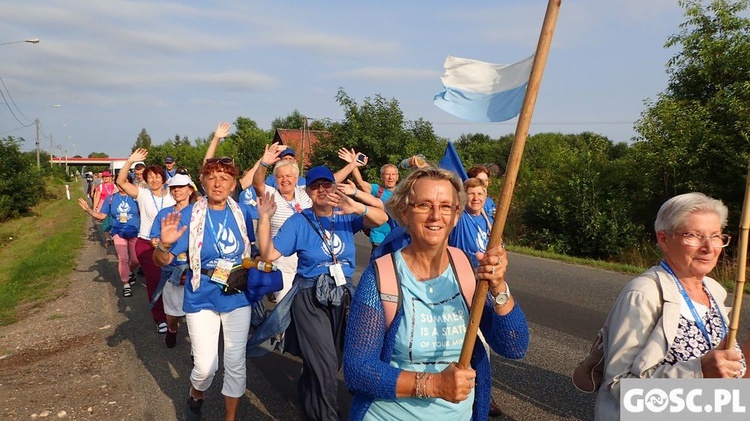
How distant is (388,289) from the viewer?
199 centimetres

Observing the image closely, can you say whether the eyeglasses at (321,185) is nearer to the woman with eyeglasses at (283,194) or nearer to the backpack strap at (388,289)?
the woman with eyeglasses at (283,194)

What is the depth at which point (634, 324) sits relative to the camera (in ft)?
6.84

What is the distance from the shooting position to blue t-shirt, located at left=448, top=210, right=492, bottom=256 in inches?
163

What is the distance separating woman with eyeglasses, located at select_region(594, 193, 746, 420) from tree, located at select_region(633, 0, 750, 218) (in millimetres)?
10891

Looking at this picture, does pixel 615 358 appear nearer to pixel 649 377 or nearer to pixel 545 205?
pixel 649 377

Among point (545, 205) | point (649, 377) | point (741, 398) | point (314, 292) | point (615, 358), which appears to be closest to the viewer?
point (741, 398)

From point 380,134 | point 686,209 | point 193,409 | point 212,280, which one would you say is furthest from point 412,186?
point 380,134

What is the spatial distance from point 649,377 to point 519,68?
4.21 ft

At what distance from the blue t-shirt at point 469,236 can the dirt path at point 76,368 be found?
2.61 meters

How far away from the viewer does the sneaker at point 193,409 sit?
3881 millimetres

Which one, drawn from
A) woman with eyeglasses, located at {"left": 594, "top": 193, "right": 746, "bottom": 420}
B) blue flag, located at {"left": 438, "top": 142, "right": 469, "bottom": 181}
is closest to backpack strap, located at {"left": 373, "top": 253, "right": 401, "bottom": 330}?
woman with eyeglasses, located at {"left": 594, "top": 193, "right": 746, "bottom": 420}

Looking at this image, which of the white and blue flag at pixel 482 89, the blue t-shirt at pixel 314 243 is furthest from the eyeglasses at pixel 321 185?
the white and blue flag at pixel 482 89

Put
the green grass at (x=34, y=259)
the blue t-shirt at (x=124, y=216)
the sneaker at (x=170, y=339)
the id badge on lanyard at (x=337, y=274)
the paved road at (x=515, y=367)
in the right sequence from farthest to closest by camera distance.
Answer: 1. the green grass at (x=34, y=259)
2. the blue t-shirt at (x=124, y=216)
3. the sneaker at (x=170, y=339)
4. the paved road at (x=515, y=367)
5. the id badge on lanyard at (x=337, y=274)

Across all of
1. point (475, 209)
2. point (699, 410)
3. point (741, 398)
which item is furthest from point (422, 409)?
point (475, 209)
